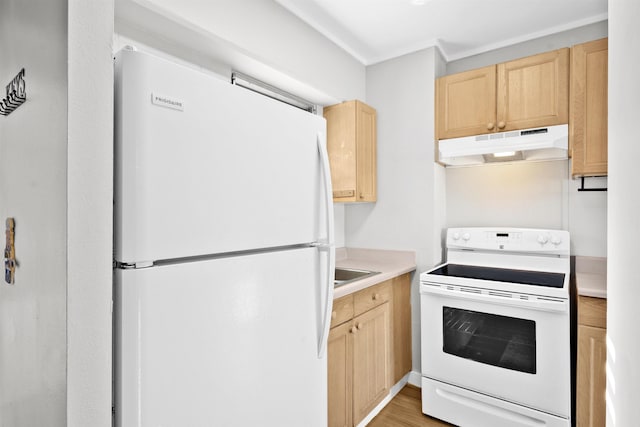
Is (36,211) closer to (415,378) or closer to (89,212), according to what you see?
(89,212)

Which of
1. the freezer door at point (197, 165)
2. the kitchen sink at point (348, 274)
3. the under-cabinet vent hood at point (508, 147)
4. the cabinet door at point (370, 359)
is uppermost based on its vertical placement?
the under-cabinet vent hood at point (508, 147)

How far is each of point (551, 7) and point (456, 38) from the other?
59 cm

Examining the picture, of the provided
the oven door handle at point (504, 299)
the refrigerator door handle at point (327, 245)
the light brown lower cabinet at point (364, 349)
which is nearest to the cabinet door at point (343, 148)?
the light brown lower cabinet at point (364, 349)

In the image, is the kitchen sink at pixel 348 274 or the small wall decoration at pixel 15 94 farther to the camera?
the kitchen sink at pixel 348 274

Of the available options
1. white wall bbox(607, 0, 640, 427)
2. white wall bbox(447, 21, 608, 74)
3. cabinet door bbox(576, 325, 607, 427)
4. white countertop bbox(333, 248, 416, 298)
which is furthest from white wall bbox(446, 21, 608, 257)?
white wall bbox(607, 0, 640, 427)

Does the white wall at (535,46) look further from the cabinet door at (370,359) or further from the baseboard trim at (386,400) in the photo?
the baseboard trim at (386,400)

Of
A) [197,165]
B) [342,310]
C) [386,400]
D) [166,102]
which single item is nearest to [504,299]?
[342,310]

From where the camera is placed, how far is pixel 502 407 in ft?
6.42

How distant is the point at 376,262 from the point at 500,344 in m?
1.06

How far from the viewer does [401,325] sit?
252 cm

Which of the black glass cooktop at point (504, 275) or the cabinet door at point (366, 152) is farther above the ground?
the cabinet door at point (366, 152)

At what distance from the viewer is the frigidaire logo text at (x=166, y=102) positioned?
2.56ft

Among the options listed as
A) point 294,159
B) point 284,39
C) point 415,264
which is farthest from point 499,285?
point 284,39

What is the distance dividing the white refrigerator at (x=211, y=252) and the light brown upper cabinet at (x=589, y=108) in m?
1.69
